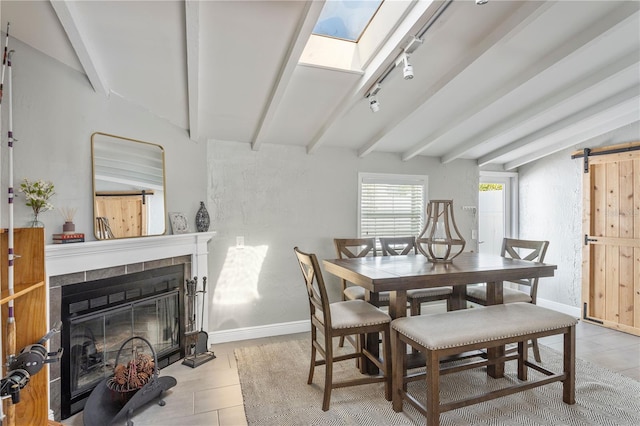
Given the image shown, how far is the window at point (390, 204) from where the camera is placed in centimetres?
416

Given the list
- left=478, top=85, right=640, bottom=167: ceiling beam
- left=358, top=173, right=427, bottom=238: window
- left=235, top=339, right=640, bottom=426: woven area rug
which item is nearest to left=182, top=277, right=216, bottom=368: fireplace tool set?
left=235, top=339, right=640, bottom=426: woven area rug

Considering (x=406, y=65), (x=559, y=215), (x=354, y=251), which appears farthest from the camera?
(x=559, y=215)

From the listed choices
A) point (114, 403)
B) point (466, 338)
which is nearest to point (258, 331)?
point (114, 403)

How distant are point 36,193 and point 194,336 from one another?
1756 millimetres

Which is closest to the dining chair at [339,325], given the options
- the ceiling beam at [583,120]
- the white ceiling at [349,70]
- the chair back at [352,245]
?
the chair back at [352,245]

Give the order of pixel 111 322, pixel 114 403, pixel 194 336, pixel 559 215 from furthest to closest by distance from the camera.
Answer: pixel 559 215
pixel 194 336
pixel 111 322
pixel 114 403

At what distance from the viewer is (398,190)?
14.3 feet

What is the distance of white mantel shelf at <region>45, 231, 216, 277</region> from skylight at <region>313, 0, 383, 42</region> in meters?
2.08

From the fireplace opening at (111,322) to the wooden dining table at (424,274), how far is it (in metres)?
1.52

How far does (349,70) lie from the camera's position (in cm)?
248

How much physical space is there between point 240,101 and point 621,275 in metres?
4.56

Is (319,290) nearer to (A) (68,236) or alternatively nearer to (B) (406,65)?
(B) (406,65)

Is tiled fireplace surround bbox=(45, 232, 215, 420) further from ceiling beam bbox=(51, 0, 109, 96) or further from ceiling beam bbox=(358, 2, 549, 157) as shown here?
ceiling beam bbox=(358, 2, 549, 157)

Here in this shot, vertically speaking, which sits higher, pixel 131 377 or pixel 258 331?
pixel 131 377
